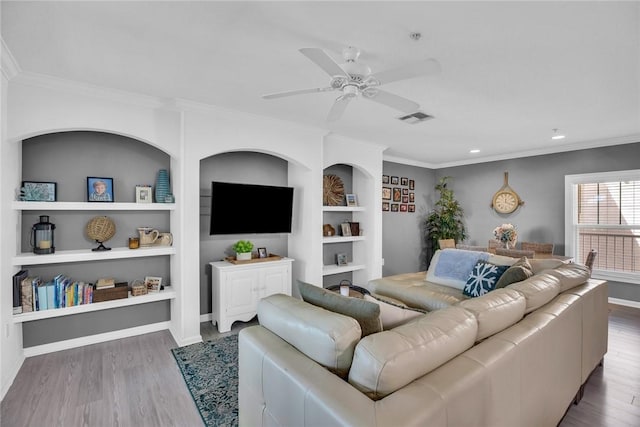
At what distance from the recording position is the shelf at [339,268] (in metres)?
4.81

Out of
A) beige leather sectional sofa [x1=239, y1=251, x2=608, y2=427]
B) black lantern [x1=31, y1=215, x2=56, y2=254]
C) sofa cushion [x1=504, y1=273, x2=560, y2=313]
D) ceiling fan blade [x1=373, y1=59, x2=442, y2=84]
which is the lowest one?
beige leather sectional sofa [x1=239, y1=251, x2=608, y2=427]

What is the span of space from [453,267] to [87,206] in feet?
12.5

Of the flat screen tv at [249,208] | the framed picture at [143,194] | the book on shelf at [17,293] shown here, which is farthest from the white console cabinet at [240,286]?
the book on shelf at [17,293]

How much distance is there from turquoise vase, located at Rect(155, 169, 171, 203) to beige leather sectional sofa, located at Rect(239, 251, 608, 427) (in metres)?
2.25

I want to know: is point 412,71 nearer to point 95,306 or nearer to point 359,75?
point 359,75

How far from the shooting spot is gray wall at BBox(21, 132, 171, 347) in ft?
9.97

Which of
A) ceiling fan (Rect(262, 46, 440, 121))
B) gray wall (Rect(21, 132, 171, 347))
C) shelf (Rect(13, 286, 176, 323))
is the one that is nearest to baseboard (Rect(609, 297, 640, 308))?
ceiling fan (Rect(262, 46, 440, 121))

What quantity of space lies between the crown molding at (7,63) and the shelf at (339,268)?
3852mm

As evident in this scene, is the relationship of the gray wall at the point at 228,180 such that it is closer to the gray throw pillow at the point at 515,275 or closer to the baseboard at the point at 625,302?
the gray throw pillow at the point at 515,275

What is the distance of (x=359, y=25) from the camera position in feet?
6.31

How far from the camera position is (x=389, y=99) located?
7.93 ft

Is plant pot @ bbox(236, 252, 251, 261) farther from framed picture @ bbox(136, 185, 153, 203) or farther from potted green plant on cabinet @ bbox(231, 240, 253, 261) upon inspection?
framed picture @ bbox(136, 185, 153, 203)

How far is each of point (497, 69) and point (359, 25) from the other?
1295 millimetres

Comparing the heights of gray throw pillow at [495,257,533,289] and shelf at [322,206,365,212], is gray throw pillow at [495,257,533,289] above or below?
below
